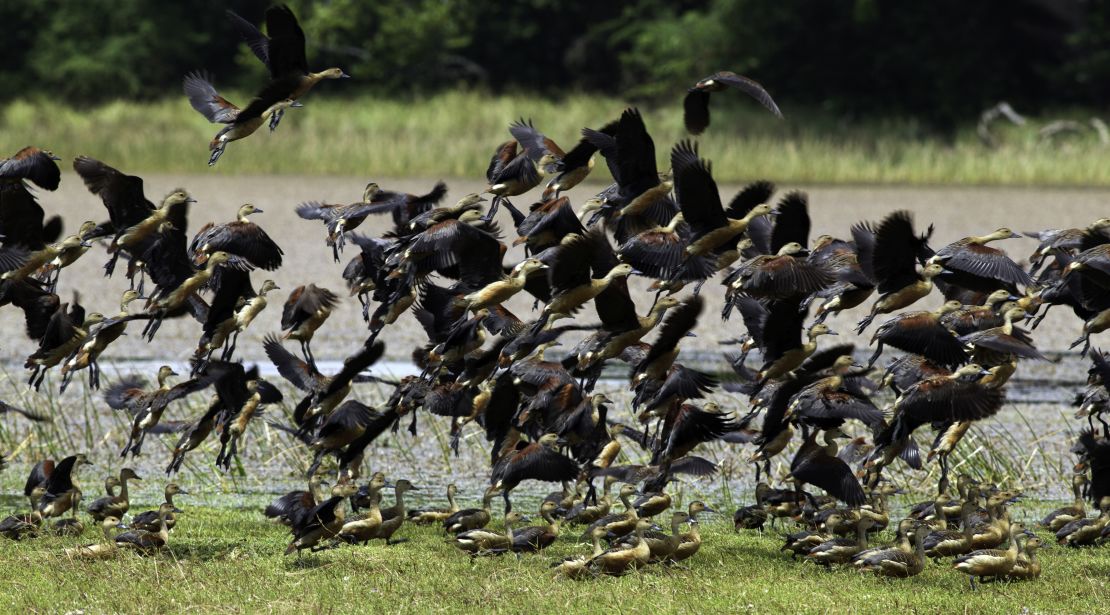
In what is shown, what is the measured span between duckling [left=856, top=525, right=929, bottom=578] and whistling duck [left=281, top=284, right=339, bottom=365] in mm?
2886

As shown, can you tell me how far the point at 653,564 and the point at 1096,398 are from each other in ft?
8.13

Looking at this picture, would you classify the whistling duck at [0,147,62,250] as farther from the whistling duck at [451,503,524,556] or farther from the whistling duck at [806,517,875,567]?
the whistling duck at [806,517,875,567]

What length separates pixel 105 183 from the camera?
791 cm

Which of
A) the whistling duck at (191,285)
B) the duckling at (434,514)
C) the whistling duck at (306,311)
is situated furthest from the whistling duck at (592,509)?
the whistling duck at (191,285)

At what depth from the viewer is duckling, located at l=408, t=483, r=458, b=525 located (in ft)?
29.0

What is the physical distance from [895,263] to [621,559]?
1.86 m

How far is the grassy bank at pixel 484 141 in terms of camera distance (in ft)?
101

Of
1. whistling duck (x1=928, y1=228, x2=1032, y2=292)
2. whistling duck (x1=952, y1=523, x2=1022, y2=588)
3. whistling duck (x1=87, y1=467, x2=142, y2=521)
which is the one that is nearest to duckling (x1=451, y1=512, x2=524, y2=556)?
whistling duck (x1=87, y1=467, x2=142, y2=521)

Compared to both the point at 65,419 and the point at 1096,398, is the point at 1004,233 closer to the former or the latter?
the point at 1096,398

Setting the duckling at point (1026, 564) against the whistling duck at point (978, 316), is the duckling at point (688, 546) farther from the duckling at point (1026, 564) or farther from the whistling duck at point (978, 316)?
the whistling duck at point (978, 316)

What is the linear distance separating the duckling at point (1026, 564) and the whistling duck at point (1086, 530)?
752 mm

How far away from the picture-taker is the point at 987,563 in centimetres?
740

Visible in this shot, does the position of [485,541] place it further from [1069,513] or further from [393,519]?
[1069,513]

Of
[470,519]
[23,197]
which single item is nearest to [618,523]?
[470,519]
